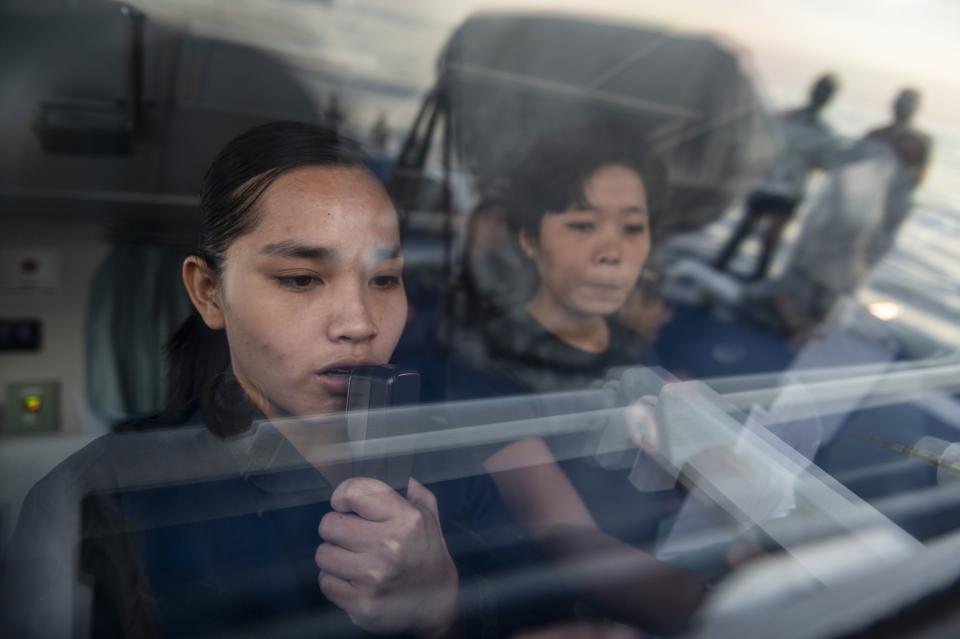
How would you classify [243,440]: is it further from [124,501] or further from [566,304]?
[566,304]

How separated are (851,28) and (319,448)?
86.6 inches

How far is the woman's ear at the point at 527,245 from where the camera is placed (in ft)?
4.99

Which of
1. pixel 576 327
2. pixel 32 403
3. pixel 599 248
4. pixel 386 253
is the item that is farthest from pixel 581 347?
pixel 32 403

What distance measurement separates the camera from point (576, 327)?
1.39 meters

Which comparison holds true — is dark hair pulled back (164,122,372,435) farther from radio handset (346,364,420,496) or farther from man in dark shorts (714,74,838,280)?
man in dark shorts (714,74,838,280)

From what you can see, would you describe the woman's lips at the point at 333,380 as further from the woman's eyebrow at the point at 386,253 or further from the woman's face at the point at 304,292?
the woman's eyebrow at the point at 386,253

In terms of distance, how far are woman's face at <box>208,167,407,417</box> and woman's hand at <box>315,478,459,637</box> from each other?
0.38 ft

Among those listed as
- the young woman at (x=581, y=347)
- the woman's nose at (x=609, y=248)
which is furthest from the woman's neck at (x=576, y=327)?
the woman's nose at (x=609, y=248)

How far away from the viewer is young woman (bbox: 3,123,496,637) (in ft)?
2.38

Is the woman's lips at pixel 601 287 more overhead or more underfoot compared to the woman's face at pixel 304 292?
more underfoot

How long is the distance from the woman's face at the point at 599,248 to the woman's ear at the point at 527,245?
0.09m

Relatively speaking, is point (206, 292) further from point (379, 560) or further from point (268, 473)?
point (379, 560)

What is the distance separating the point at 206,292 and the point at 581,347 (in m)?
0.79

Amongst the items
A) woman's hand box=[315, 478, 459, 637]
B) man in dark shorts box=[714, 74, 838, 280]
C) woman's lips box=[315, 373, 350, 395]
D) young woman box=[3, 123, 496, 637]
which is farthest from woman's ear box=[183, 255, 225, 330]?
man in dark shorts box=[714, 74, 838, 280]
